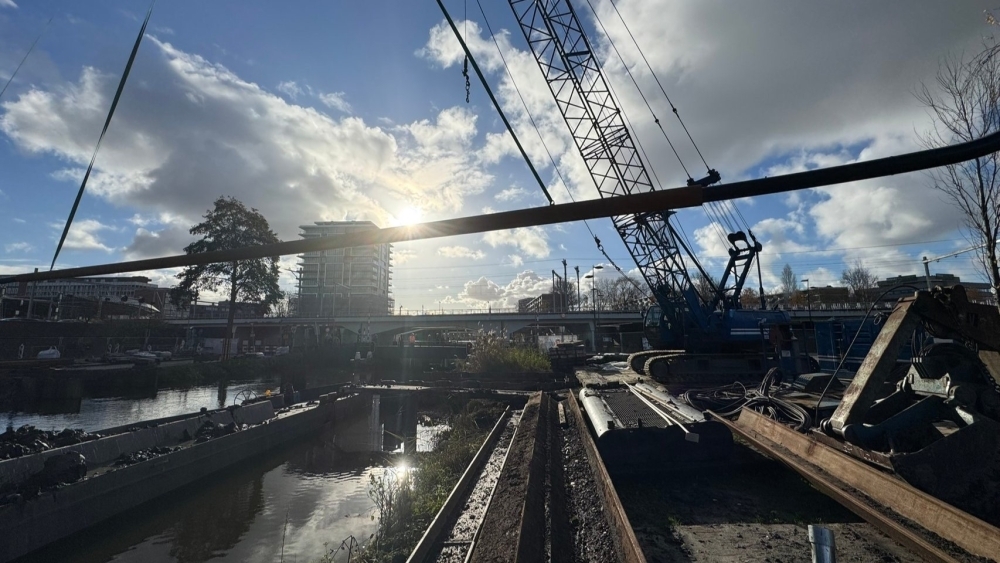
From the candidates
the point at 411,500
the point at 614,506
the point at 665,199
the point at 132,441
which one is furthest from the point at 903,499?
the point at 132,441

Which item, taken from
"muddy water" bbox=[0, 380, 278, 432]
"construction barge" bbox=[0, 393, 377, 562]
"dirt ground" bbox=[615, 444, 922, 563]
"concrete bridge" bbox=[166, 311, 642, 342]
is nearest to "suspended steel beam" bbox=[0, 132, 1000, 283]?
"dirt ground" bbox=[615, 444, 922, 563]

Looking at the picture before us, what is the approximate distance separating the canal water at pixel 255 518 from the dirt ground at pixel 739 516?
185 inches

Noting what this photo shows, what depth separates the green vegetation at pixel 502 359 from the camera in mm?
23516

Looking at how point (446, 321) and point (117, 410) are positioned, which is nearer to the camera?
point (117, 410)

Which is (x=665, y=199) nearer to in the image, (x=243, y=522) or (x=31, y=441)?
(x=243, y=522)

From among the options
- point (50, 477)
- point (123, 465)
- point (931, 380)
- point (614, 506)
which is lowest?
point (123, 465)

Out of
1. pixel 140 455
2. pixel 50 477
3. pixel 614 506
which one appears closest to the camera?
pixel 614 506

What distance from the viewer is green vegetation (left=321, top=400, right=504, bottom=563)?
579 centimetres

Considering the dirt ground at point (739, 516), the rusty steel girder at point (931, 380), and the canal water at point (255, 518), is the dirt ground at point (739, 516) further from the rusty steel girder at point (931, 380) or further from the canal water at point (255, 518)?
the canal water at point (255, 518)

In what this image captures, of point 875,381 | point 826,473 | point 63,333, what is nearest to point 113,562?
point 826,473

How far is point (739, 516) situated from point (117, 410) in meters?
27.5

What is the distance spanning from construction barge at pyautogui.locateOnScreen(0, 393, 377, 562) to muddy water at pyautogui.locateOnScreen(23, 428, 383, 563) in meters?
0.33

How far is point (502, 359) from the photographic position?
79.3 ft

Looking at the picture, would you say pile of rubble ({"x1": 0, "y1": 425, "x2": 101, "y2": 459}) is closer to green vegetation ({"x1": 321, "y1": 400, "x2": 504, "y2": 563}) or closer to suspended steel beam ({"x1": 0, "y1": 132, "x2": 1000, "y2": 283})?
green vegetation ({"x1": 321, "y1": 400, "x2": 504, "y2": 563})
